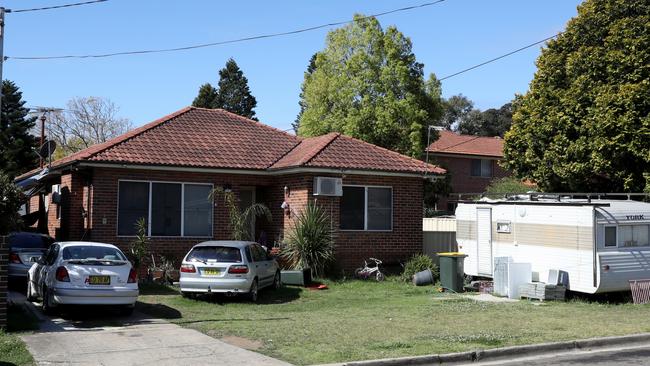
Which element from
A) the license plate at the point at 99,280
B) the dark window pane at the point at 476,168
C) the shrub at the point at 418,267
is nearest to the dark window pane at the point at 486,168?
the dark window pane at the point at 476,168

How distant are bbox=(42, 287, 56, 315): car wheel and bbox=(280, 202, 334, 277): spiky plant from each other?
6.98 meters

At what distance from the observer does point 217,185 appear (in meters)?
19.5

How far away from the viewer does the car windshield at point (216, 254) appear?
14.8 m

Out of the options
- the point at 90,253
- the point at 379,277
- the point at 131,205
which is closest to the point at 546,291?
the point at 379,277

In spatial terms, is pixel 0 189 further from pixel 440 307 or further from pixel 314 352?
pixel 440 307

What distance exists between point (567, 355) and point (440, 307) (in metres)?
4.38

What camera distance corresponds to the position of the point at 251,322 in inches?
479

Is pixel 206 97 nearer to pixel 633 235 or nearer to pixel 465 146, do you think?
pixel 465 146

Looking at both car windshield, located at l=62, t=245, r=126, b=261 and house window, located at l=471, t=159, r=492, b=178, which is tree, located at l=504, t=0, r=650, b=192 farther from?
house window, located at l=471, t=159, r=492, b=178

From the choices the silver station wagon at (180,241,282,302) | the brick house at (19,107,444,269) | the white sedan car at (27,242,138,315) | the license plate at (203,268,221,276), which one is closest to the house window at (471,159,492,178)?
the brick house at (19,107,444,269)

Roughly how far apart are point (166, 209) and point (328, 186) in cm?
461

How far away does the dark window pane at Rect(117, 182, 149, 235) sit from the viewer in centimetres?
1822

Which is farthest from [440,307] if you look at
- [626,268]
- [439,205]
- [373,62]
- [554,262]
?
[439,205]

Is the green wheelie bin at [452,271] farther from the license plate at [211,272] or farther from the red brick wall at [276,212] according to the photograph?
the license plate at [211,272]
